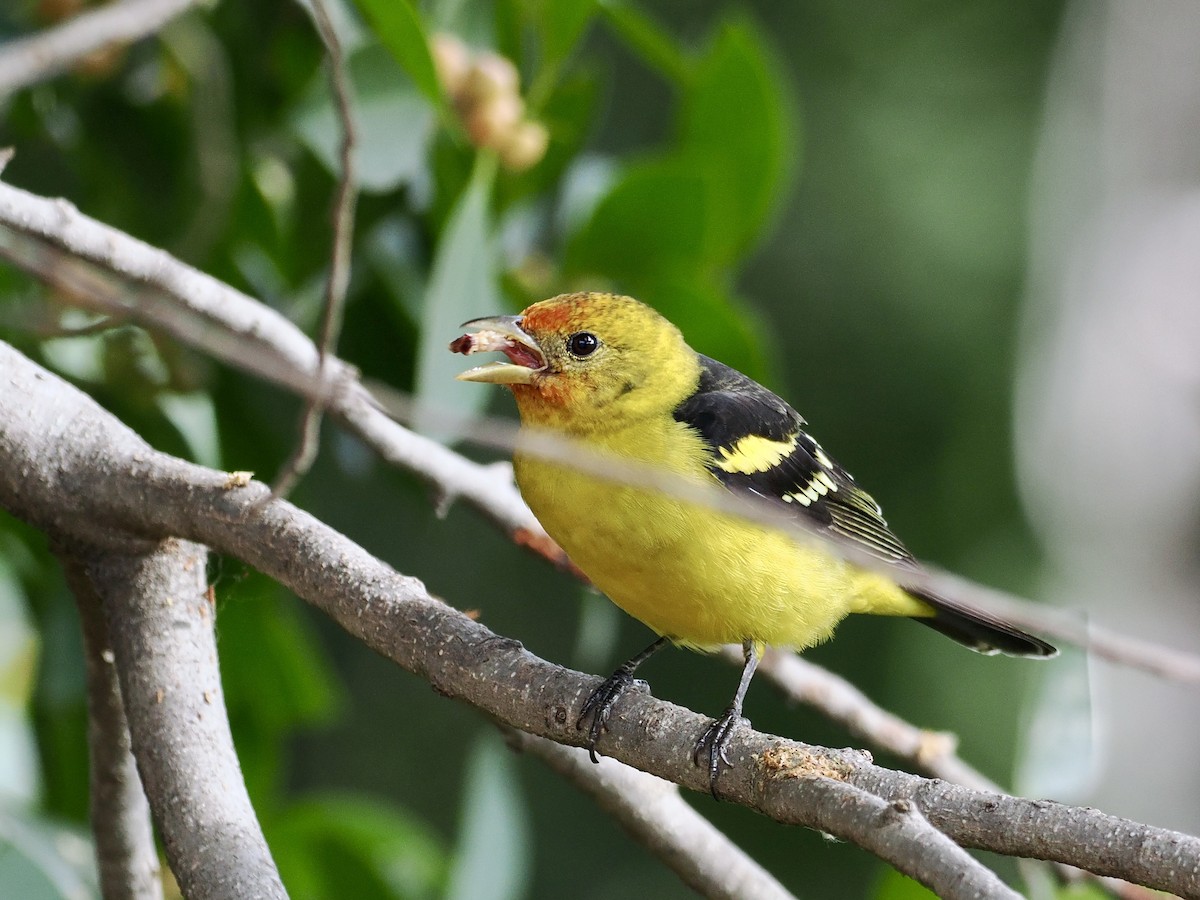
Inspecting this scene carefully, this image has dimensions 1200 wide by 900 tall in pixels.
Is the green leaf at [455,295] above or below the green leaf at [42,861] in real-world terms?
above

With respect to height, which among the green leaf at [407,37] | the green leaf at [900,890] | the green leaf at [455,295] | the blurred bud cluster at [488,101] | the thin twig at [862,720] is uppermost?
the blurred bud cluster at [488,101]

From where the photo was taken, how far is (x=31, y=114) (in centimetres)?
272

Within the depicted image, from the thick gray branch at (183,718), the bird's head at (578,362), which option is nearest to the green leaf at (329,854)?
the thick gray branch at (183,718)

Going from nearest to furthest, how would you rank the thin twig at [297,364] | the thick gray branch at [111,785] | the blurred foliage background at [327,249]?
the thin twig at [297,364] → the thick gray branch at [111,785] → the blurred foliage background at [327,249]

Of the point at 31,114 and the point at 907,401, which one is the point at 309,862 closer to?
the point at 31,114

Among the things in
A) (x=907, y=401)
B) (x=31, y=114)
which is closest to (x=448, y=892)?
(x=31, y=114)

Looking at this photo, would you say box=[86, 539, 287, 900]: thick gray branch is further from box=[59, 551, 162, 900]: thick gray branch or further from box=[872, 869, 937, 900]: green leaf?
box=[872, 869, 937, 900]: green leaf

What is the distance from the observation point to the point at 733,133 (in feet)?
9.37

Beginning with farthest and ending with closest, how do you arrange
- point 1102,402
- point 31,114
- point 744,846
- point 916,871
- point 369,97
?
point 1102,402, point 744,846, point 31,114, point 369,97, point 916,871

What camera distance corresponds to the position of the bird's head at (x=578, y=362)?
2498 millimetres

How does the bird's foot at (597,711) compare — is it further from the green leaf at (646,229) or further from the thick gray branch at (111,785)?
the green leaf at (646,229)

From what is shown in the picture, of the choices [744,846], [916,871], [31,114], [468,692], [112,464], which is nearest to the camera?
[916,871]

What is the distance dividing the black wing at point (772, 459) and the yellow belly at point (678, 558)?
0.14m

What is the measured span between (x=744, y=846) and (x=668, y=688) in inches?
33.6
